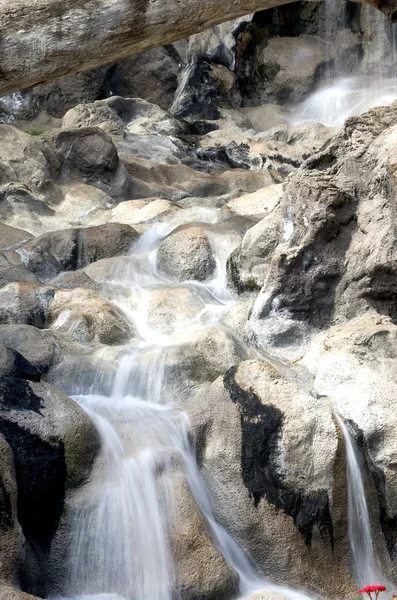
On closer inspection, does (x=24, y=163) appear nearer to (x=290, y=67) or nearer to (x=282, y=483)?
(x=282, y=483)

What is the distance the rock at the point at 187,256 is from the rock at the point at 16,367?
3.86m

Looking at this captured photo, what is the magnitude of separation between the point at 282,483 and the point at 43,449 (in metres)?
1.47

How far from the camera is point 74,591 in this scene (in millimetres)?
4602

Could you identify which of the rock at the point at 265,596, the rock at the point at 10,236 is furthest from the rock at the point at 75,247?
the rock at the point at 265,596

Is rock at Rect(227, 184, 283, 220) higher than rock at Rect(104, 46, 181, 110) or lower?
lower

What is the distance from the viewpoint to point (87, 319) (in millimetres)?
7250

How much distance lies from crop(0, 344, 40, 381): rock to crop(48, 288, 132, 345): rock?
5.33ft

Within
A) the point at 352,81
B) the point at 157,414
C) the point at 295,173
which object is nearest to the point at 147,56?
the point at 352,81

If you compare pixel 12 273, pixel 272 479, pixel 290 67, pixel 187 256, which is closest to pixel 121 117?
pixel 290 67

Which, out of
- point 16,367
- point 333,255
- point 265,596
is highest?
point 333,255

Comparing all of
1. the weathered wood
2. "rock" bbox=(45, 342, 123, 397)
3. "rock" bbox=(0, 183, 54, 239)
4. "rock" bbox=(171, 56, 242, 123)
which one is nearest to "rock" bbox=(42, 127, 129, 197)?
"rock" bbox=(0, 183, 54, 239)

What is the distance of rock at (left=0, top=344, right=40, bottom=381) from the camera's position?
17.3ft

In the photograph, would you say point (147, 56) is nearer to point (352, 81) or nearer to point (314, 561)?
point (352, 81)

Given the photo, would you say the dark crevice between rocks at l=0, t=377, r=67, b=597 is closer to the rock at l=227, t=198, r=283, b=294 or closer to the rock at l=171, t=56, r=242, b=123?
Result: the rock at l=227, t=198, r=283, b=294
